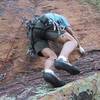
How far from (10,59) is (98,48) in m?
1.26

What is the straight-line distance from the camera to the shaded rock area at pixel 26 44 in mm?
4859

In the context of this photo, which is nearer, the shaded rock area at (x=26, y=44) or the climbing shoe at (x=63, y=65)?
the climbing shoe at (x=63, y=65)

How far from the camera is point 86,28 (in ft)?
21.5

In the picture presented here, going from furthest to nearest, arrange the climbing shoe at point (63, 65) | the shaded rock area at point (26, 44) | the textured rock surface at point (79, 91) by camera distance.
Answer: the shaded rock area at point (26, 44) → the climbing shoe at point (63, 65) → the textured rock surface at point (79, 91)

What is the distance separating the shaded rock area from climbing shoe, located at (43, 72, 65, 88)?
0.08 metres

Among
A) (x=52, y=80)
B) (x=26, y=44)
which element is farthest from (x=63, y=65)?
(x=26, y=44)

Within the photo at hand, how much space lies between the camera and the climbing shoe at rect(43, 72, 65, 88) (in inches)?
177

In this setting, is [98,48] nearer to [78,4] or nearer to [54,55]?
[54,55]

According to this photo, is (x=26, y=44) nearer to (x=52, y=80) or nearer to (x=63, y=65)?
(x=63, y=65)

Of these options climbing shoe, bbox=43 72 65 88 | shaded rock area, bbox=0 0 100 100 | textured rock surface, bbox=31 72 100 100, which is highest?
climbing shoe, bbox=43 72 65 88

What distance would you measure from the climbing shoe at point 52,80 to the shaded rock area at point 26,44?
0.08m

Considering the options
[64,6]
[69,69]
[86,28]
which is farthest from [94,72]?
[64,6]

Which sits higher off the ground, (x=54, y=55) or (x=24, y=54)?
(x=54, y=55)

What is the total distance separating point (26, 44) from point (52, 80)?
5.59 feet
